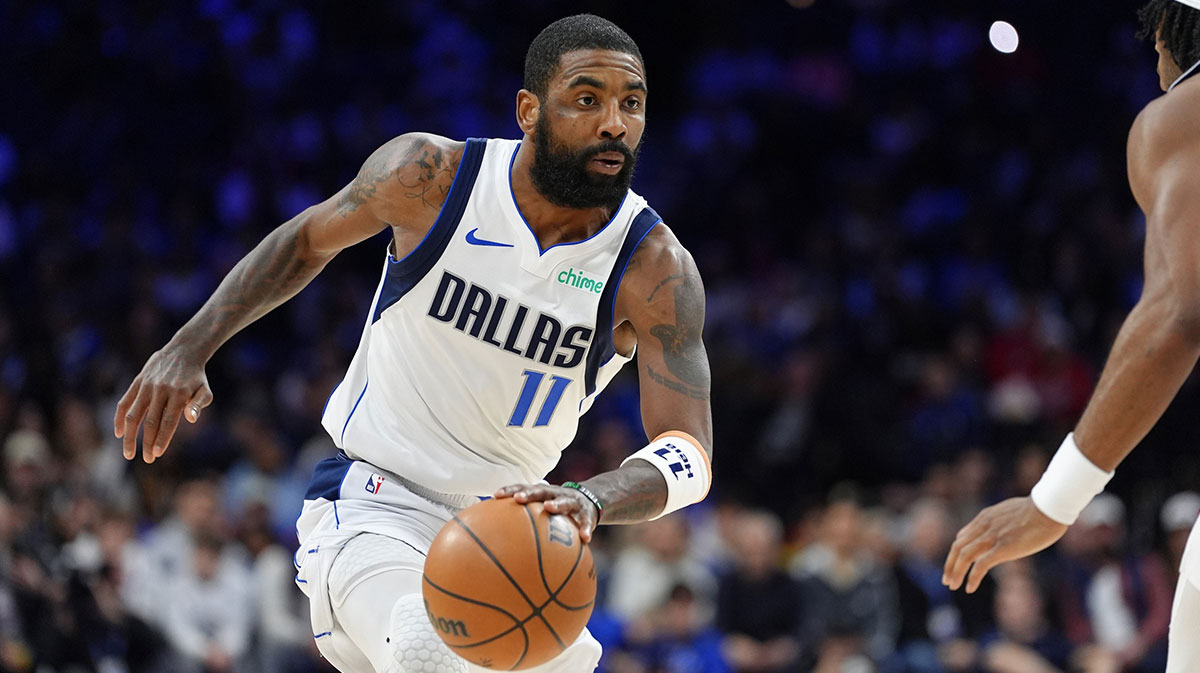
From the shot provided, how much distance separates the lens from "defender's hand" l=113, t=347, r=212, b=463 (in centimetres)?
514

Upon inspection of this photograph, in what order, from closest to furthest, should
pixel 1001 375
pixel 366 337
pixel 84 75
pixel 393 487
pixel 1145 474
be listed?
pixel 393 487 → pixel 366 337 → pixel 1145 474 → pixel 1001 375 → pixel 84 75

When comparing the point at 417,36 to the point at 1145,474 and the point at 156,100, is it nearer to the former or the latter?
the point at 156,100

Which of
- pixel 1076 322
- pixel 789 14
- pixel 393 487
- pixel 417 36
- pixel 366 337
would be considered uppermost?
pixel 789 14

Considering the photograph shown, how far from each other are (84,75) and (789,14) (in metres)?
8.54

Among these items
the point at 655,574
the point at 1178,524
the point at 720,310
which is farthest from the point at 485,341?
the point at 720,310

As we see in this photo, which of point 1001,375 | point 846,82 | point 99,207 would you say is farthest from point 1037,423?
point 99,207

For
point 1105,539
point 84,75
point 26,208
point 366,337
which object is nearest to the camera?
point 366,337

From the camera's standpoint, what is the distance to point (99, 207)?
50.6 feet

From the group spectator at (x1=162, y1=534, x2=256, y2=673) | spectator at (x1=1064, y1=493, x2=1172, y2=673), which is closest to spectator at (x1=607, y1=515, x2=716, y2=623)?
spectator at (x1=1064, y1=493, x2=1172, y2=673)

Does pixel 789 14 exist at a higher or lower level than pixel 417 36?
higher

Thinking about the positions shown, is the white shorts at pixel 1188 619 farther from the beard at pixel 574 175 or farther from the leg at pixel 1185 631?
the beard at pixel 574 175

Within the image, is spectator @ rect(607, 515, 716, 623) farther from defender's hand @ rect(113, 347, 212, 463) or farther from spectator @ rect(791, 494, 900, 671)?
defender's hand @ rect(113, 347, 212, 463)

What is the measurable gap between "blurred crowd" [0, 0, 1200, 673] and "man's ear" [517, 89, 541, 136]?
19.2ft

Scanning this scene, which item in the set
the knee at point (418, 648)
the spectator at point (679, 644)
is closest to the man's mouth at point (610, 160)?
the knee at point (418, 648)
